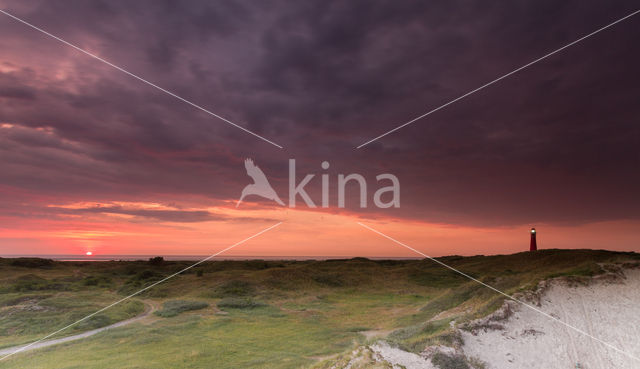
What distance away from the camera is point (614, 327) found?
22438 millimetres

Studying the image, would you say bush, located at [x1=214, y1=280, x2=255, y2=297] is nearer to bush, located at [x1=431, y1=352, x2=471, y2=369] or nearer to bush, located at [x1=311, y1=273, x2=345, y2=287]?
bush, located at [x1=311, y1=273, x2=345, y2=287]

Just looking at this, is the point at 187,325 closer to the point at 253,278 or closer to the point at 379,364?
the point at 379,364

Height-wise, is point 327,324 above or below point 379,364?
below

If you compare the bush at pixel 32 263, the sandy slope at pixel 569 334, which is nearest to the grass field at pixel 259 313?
the sandy slope at pixel 569 334

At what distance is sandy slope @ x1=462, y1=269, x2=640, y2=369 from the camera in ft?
64.9

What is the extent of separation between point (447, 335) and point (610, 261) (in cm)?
2023

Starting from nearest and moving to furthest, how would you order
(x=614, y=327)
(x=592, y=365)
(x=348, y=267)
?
(x=592, y=365), (x=614, y=327), (x=348, y=267)

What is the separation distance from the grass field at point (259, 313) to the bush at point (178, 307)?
12 centimetres

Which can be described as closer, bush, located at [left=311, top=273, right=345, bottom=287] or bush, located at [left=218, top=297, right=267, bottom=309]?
bush, located at [left=218, top=297, right=267, bottom=309]

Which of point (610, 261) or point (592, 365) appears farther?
point (610, 261)

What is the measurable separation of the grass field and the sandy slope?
181cm

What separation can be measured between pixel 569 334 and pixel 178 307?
119 feet

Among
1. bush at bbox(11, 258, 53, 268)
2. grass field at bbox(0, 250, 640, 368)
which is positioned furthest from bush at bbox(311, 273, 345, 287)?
bush at bbox(11, 258, 53, 268)

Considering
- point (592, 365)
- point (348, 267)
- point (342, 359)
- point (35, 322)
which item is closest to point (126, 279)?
point (35, 322)
